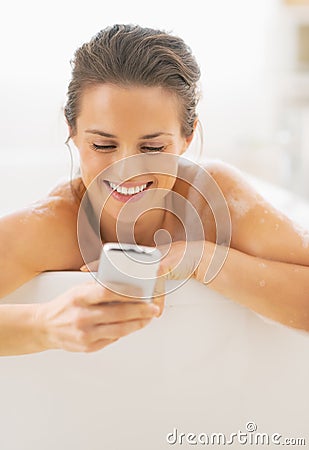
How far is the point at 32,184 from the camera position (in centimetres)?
258

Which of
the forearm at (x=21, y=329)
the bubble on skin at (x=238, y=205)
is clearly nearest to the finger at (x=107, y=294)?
the forearm at (x=21, y=329)

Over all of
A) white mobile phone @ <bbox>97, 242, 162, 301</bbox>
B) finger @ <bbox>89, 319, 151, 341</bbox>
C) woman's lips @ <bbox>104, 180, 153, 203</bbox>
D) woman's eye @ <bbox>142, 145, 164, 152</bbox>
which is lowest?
finger @ <bbox>89, 319, 151, 341</bbox>

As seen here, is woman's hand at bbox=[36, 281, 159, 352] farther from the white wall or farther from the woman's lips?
the white wall

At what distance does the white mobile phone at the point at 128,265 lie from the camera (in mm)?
800

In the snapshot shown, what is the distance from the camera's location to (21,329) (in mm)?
933

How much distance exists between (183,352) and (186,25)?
6.68ft

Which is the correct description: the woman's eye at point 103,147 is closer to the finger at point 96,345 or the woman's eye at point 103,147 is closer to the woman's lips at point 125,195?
the woman's lips at point 125,195

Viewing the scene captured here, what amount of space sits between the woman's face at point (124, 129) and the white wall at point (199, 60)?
4.24 feet

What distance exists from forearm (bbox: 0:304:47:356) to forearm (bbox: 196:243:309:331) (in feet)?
0.85

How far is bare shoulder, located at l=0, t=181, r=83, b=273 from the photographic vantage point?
1.05 m

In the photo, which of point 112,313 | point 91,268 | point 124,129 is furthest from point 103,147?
point 112,313

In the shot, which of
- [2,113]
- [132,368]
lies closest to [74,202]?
[132,368]

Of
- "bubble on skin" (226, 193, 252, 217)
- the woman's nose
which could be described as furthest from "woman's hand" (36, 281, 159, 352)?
"bubble on skin" (226, 193, 252, 217)

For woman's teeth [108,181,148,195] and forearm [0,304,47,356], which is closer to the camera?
forearm [0,304,47,356]
